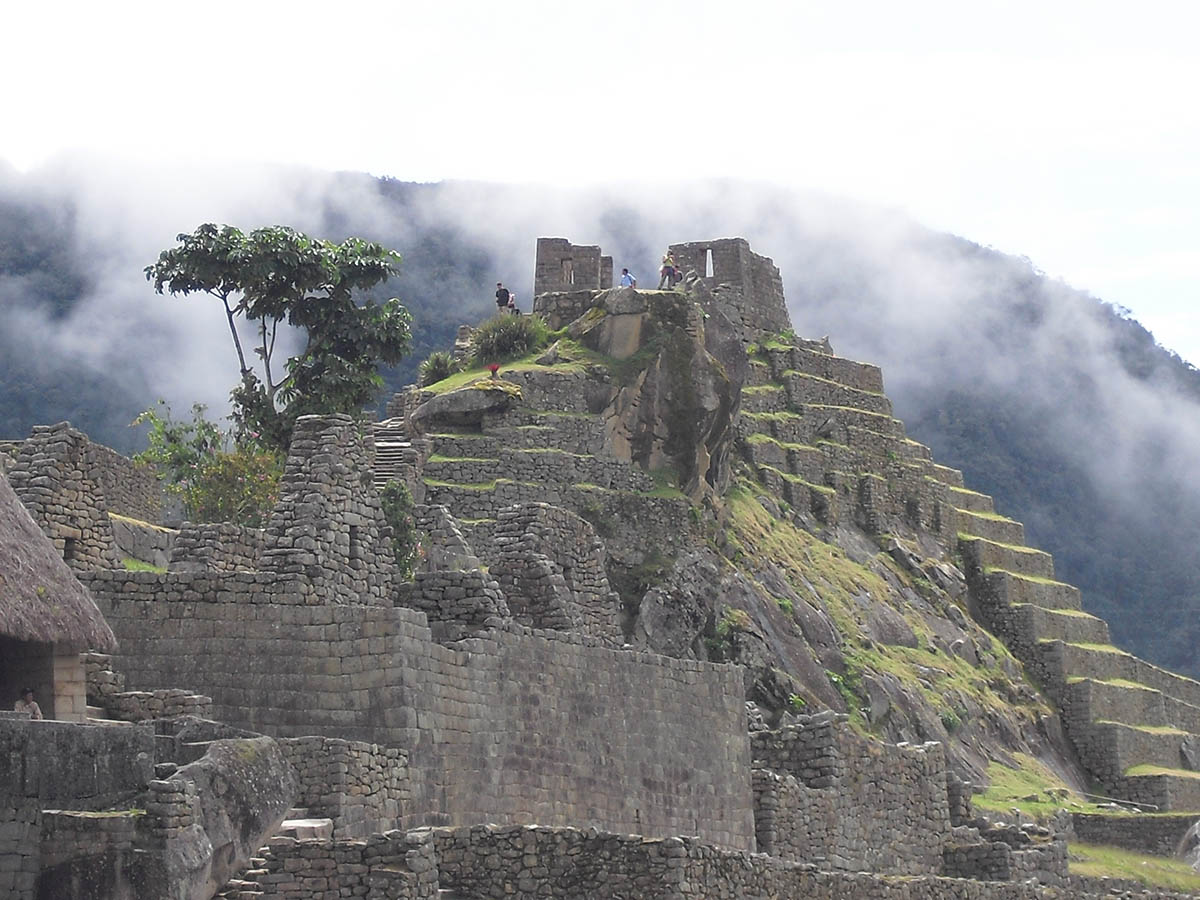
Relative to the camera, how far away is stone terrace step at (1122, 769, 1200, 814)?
2429 inches

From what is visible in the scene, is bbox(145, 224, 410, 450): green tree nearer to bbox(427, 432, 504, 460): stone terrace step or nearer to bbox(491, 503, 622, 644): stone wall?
bbox(427, 432, 504, 460): stone terrace step

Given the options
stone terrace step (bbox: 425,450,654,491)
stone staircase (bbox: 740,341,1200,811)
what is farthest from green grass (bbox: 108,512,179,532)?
stone staircase (bbox: 740,341,1200,811)

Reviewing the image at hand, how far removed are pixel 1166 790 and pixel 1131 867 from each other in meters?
17.6

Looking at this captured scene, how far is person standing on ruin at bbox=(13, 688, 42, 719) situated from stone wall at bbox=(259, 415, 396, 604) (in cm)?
318

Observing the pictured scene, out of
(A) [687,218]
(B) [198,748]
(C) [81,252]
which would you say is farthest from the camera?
(A) [687,218]

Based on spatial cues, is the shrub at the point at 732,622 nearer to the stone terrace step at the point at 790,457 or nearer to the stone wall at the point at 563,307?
the stone wall at the point at 563,307

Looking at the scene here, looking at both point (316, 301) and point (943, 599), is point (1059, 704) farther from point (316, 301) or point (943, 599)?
point (316, 301)

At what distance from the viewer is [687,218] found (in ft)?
392

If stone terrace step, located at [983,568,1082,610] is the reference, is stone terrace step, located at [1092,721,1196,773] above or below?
below

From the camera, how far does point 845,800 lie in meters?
32.7

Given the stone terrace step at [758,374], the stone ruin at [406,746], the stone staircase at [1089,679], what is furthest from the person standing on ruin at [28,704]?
the stone terrace step at [758,374]

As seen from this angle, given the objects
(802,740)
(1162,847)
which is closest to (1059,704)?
(1162,847)

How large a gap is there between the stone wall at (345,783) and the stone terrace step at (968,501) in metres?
50.6

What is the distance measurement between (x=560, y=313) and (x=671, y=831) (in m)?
26.1
